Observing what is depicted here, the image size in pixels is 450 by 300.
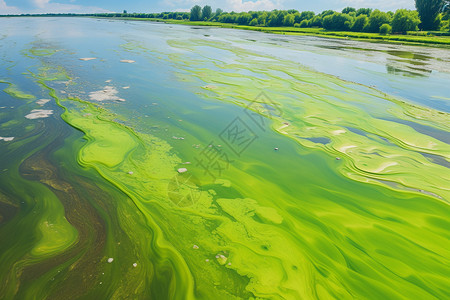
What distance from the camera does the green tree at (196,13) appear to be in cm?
9061

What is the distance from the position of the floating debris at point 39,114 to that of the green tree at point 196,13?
99204 mm

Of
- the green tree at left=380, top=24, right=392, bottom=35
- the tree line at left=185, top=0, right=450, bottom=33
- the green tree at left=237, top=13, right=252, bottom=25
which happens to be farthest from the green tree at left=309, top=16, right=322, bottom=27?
the green tree at left=380, top=24, right=392, bottom=35

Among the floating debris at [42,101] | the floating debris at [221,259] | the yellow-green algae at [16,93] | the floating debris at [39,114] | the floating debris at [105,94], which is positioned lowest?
the floating debris at [221,259]

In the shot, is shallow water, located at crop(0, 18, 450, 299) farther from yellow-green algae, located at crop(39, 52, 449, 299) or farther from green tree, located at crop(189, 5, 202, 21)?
green tree, located at crop(189, 5, 202, 21)

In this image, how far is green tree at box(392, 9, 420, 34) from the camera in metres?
42.6

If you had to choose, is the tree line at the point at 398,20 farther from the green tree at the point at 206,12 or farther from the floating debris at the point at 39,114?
the floating debris at the point at 39,114

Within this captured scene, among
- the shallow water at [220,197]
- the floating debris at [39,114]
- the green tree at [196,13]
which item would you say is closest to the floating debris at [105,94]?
the shallow water at [220,197]

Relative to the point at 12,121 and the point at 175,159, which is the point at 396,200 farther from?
the point at 12,121

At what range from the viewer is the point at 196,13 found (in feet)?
300

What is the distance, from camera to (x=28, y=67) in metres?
10.1

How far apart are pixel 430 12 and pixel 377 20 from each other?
1206 cm

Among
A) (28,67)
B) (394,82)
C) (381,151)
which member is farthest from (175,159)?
(394,82)

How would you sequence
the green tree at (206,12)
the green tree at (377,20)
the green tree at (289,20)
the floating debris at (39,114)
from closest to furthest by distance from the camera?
1. the floating debris at (39,114)
2. the green tree at (377,20)
3. the green tree at (289,20)
4. the green tree at (206,12)

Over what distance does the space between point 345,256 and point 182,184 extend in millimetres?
2316
